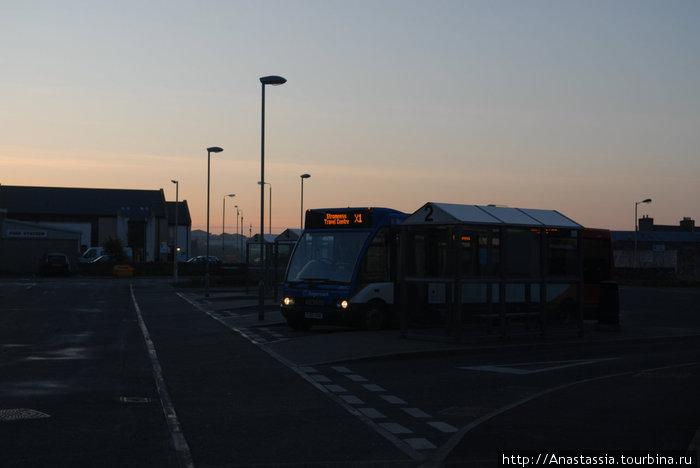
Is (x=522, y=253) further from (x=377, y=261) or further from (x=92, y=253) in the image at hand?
(x=92, y=253)

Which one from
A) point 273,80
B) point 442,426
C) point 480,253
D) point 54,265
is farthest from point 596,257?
point 54,265

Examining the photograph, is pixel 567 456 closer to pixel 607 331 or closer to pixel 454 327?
pixel 454 327

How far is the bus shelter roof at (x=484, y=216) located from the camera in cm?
→ 1747

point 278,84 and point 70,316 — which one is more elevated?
point 278,84

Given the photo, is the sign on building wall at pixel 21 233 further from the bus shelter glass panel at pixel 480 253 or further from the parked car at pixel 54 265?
the bus shelter glass panel at pixel 480 253

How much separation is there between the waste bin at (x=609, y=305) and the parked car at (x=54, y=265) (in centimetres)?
5722

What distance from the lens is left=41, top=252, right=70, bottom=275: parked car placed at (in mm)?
70750

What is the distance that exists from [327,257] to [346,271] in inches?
32.0

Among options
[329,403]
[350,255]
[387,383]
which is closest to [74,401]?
[329,403]

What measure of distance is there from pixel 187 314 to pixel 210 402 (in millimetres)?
18594

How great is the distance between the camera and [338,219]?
21.4 metres

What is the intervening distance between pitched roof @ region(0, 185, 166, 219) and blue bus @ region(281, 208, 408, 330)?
95.7m

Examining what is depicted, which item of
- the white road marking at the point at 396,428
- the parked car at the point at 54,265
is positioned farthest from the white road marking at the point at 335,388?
the parked car at the point at 54,265

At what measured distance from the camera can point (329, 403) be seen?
34.3ft
